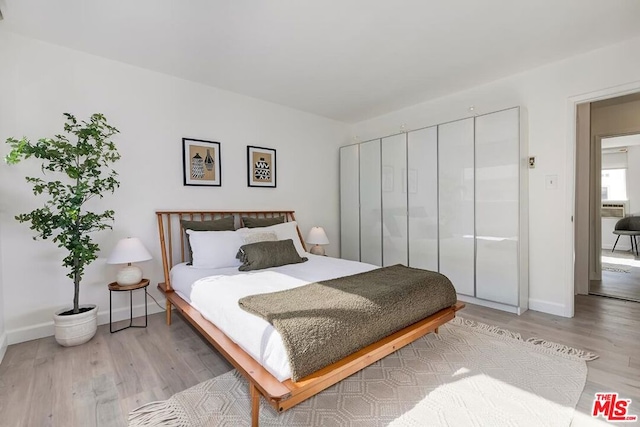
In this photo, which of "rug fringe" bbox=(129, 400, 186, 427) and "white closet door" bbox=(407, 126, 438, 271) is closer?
"rug fringe" bbox=(129, 400, 186, 427)

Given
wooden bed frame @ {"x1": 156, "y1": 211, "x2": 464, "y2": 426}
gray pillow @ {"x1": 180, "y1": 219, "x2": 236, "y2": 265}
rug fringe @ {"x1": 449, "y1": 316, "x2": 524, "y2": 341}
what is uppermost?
gray pillow @ {"x1": 180, "y1": 219, "x2": 236, "y2": 265}

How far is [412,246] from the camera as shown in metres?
4.12

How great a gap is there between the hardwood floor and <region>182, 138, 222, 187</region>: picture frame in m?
1.61

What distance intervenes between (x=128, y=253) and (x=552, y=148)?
172 inches

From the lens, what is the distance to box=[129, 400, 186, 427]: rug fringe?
1.63 m

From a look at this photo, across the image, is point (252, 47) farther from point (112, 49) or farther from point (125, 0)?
point (112, 49)

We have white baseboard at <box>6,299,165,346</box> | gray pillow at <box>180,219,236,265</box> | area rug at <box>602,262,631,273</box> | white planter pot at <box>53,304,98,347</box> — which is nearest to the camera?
white planter pot at <box>53,304,98,347</box>

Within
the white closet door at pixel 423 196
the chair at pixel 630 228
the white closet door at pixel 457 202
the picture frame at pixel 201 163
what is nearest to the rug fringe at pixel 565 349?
the white closet door at pixel 457 202

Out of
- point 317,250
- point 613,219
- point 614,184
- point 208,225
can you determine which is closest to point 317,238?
point 317,250

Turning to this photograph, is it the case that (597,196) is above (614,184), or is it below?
below

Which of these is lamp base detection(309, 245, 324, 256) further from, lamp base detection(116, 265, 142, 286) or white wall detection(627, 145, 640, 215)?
white wall detection(627, 145, 640, 215)

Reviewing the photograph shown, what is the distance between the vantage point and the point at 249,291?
2.17m

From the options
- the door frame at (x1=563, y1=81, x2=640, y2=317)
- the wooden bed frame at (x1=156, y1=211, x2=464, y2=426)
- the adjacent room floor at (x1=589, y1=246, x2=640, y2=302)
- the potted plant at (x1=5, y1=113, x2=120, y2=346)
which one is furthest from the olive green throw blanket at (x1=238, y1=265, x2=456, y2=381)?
the adjacent room floor at (x1=589, y1=246, x2=640, y2=302)

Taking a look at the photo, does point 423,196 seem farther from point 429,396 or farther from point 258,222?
point 429,396
